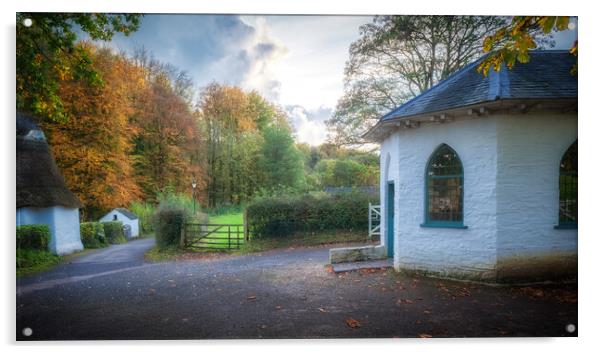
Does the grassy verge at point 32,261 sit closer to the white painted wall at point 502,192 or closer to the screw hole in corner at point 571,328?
the white painted wall at point 502,192

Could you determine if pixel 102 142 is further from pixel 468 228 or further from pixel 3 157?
pixel 468 228

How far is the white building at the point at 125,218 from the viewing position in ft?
12.6

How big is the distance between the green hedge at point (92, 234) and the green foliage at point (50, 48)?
4.98ft

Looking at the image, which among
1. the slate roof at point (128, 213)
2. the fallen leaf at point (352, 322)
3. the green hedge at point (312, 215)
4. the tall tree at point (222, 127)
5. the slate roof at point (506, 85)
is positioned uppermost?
the slate roof at point (506, 85)

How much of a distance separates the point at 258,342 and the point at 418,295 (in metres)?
2.32

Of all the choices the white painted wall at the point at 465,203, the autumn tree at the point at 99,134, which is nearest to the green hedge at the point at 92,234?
the autumn tree at the point at 99,134

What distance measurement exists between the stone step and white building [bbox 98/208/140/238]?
3607 millimetres

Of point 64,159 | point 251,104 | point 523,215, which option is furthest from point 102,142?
point 523,215

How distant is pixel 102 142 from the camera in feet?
12.7

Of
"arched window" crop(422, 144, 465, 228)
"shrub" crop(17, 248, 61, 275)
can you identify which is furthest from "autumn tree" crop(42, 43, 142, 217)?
"arched window" crop(422, 144, 465, 228)

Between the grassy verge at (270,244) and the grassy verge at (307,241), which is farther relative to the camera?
the grassy verge at (307,241)

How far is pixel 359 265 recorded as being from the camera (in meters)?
5.38

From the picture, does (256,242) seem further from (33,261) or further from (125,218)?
(33,261)

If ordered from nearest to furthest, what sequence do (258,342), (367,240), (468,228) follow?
1. (258,342)
2. (468,228)
3. (367,240)
